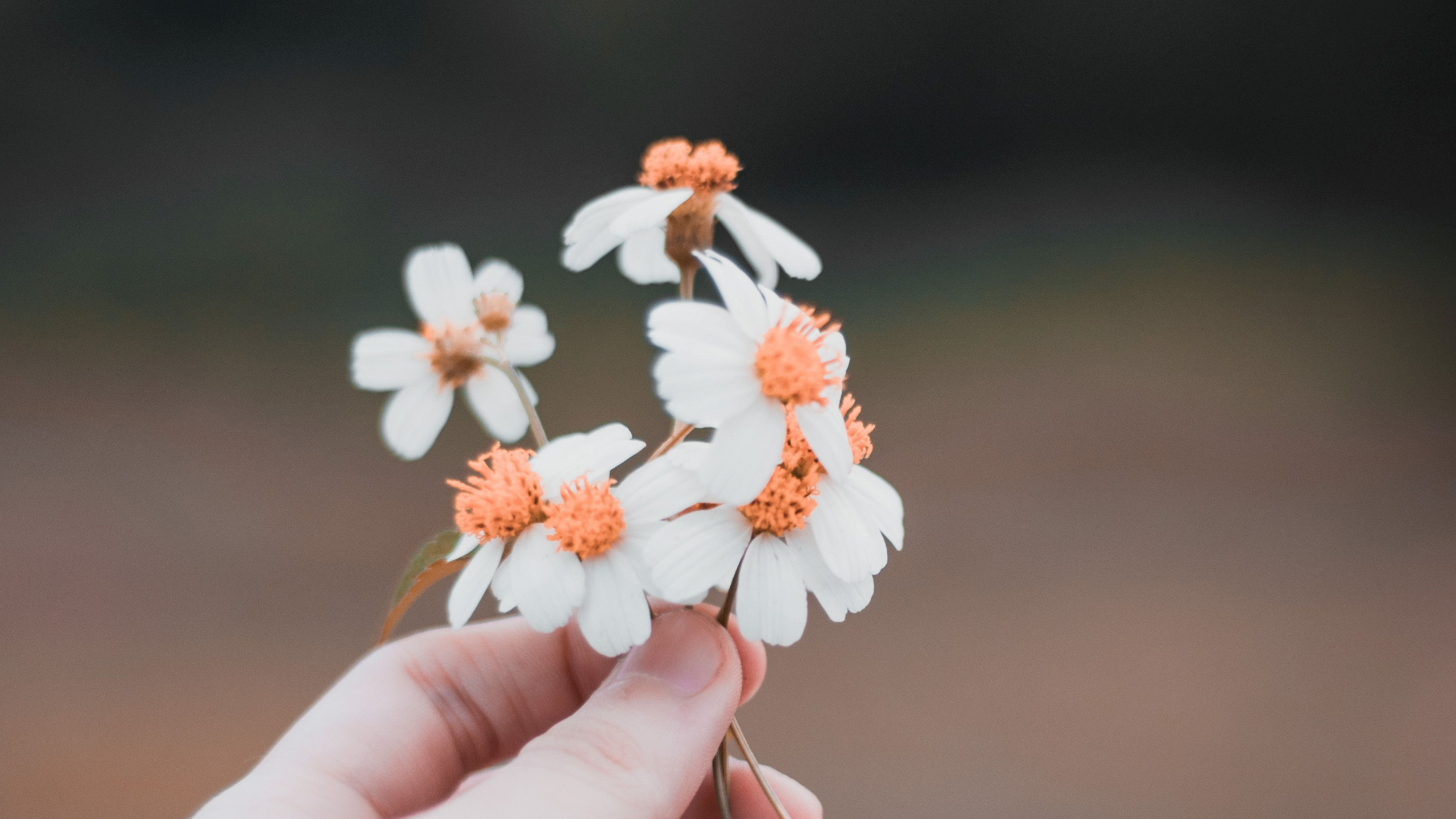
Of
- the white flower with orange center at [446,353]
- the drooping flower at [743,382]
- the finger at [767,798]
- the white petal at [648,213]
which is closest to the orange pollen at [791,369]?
the drooping flower at [743,382]

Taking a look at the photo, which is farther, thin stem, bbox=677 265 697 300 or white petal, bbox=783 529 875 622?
thin stem, bbox=677 265 697 300

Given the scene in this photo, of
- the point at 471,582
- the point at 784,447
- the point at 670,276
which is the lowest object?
the point at 471,582

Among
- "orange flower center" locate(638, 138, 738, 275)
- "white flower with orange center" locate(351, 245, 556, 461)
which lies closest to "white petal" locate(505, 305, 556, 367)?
"white flower with orange center" locate(351, 245, 556, 461)

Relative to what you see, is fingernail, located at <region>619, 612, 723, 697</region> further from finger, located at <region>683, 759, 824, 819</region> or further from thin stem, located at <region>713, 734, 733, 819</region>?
finger, located at <region>683, 759, 824, 819</region>

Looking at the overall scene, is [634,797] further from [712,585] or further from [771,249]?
[771,249]

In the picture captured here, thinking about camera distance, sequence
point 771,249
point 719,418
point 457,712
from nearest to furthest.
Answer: point 719,418, point 771,249, point 457,712

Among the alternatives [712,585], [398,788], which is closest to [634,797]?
[712,585]

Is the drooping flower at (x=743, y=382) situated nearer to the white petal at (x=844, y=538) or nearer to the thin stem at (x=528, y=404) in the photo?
the white petal at (x=844, y=538)
